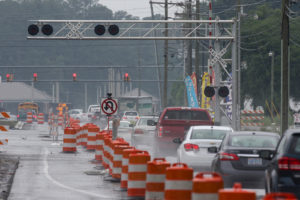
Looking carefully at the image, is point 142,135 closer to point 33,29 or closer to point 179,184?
point 33,29

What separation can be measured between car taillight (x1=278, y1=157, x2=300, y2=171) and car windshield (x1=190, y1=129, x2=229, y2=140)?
333 inches

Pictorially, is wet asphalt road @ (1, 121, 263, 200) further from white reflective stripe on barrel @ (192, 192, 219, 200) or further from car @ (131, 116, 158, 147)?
white reflective stripe on barrel @ (192, 192, 219, 200)

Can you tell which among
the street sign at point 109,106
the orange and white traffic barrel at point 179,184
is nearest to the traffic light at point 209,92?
the street sign at point 109,106

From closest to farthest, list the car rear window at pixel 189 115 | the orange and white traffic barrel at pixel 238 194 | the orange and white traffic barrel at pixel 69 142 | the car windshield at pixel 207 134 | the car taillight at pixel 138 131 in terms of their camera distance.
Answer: the orange and white traffic barrel at pixel 238 194
the car windshield at pixel 207 134
the car rear window at pixel 189 115
the orange and white traffic barrel at pixel 69 142
the car taillight at pixel 138 131

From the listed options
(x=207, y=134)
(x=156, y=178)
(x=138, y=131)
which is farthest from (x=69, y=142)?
(x=156, y=178)

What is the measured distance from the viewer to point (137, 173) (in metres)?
15.1

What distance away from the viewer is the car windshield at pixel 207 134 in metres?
20.6

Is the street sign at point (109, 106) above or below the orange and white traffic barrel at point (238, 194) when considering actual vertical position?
above

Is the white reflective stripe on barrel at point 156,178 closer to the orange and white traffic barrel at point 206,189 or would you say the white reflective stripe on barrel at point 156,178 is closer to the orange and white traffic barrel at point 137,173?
the orange and white traffic barrel at point 137,173

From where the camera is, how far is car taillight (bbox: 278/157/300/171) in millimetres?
12000

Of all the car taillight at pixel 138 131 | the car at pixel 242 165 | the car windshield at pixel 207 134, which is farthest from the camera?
the car taillight at pixel 138 131

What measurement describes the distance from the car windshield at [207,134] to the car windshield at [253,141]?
424 cm

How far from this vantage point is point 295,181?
12.0m

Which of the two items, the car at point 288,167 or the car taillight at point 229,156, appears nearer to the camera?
the car at point 288,167
